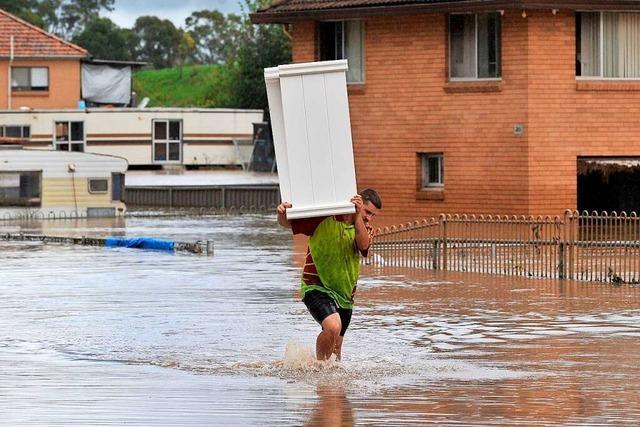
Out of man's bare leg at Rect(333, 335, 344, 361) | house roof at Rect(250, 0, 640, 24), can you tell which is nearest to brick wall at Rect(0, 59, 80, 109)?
house roof at Rect(250, 0, 640, 24)

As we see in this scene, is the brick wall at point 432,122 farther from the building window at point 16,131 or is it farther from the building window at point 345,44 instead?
the building window at point 16,131

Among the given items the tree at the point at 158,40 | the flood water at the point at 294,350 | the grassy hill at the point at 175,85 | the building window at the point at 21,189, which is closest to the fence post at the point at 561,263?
the flood water at the point at 294,350

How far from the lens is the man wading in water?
46.5 feet

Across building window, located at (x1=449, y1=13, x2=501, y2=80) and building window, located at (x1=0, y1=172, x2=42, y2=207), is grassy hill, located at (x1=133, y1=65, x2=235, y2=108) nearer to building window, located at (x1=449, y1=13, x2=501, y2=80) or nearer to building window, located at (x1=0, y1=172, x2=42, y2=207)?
building window, located at (x1=0, y1=172, x2=42, y2=207)

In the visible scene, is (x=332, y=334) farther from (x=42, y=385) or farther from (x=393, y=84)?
(x=393, y=84)

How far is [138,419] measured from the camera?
11.8 meters

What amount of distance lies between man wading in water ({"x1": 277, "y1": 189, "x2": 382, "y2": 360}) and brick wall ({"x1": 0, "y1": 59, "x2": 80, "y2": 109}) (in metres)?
53.0

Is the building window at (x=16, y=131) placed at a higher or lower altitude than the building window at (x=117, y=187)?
higher

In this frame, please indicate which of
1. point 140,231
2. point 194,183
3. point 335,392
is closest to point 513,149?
point 140,231

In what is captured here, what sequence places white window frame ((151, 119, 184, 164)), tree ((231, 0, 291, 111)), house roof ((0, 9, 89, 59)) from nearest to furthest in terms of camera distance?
white window frame ((151, 119, 184, 164)) → house roof ((0, 9, 89, 59)) → tree ((231, 0, 291, 111))

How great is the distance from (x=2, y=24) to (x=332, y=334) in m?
54.7

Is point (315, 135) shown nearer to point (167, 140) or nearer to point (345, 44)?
point (345, 44)

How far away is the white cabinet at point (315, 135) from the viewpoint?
47.0 feet

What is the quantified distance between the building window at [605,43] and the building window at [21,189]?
15.8 meters
